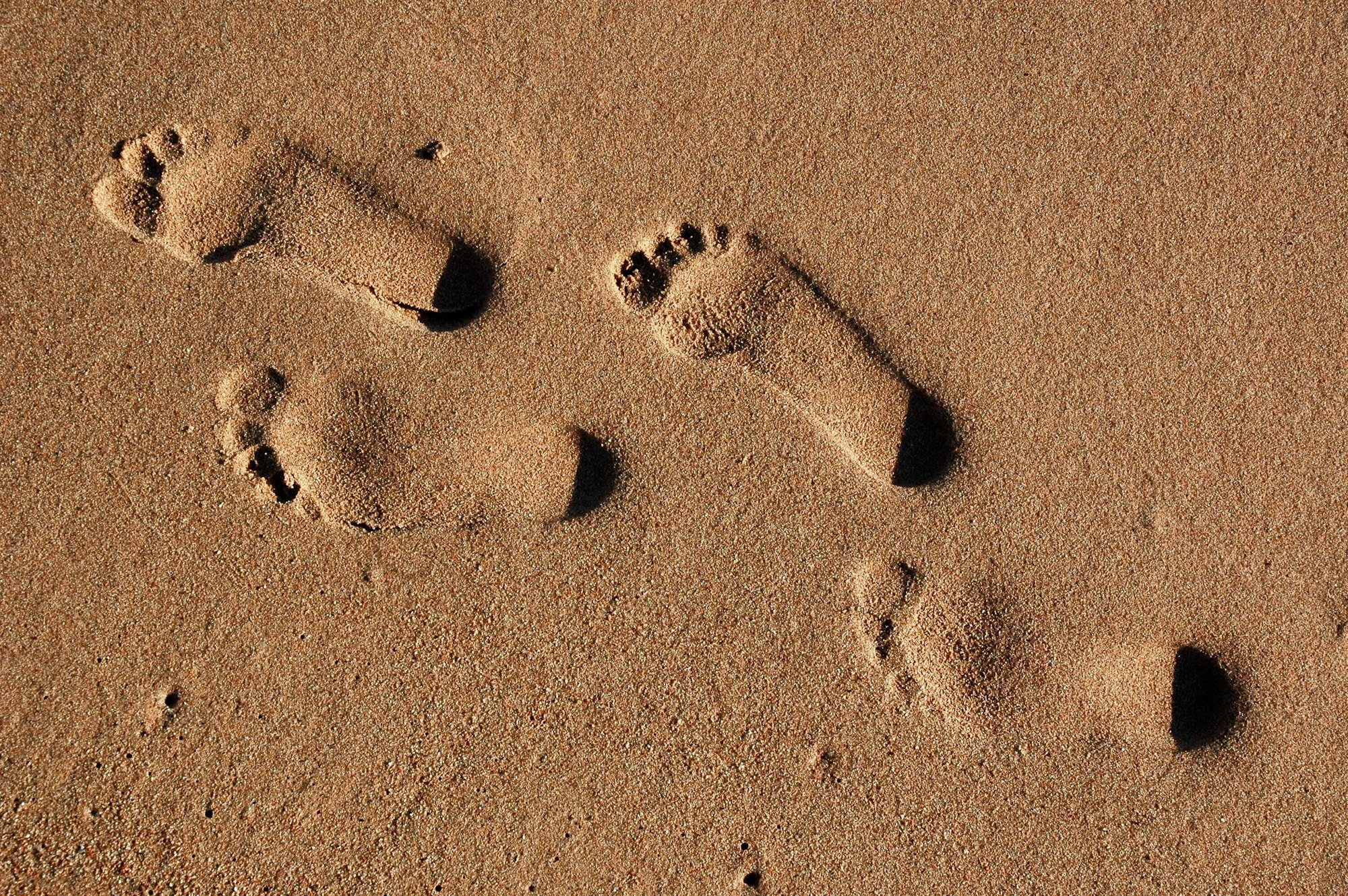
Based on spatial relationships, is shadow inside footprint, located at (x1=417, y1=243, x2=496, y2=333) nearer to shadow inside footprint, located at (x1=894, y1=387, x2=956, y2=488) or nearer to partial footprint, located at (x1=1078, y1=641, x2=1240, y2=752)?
shadow inside footprint, located at (x1=894, y1=387, x2=956, y2=488)

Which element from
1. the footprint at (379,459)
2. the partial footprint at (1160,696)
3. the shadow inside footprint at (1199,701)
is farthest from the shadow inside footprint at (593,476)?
the shadow inside footprint at (1199,701)

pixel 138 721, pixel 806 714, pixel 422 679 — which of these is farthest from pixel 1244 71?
pixel 138 721

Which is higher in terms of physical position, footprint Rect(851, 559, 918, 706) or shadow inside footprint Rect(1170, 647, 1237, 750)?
shadow inside footprint Rect(1170, 647, 1237, 750)

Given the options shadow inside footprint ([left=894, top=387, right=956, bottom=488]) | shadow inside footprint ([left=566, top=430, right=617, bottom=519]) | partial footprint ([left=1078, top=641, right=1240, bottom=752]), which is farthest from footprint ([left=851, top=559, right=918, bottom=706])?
shadow inside footprint ([left=566, top=430, right=617, bottom=519])

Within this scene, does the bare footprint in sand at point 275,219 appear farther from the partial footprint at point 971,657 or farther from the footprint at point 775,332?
the partial footprint at point 971,657

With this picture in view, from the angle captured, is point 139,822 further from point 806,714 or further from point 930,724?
point 930,724

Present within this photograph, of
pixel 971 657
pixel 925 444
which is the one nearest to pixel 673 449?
pixel 925 444

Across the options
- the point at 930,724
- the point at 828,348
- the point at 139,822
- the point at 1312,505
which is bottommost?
the point at 139,822
